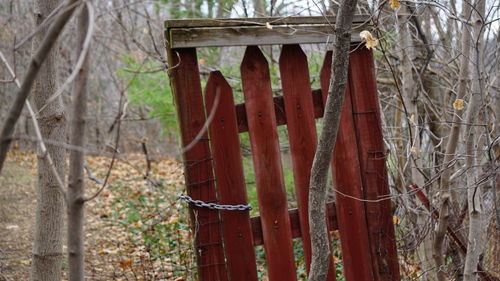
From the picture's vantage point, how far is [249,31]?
3299 millimetres

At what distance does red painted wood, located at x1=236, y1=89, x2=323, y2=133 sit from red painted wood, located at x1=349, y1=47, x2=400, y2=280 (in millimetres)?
242

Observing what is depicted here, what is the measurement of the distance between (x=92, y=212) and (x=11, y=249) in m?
2.86

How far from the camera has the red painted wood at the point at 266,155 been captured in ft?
11.1

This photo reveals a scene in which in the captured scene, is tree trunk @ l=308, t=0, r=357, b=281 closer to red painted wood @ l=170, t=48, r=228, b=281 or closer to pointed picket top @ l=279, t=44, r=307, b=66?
red painted wood @ l=170, t=48, r=228, b=281

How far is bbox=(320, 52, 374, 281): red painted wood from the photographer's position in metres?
3.58

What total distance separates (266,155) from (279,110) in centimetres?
30

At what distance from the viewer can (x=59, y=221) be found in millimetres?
3299

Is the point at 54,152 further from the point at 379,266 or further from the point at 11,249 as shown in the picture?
the point at 11,249

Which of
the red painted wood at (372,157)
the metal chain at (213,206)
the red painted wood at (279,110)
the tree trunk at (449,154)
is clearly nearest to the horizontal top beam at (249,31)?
the red painted wood at (372,157)

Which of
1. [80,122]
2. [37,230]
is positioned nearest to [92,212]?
[37,230]

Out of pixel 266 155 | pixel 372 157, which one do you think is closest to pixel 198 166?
pixel 266 155

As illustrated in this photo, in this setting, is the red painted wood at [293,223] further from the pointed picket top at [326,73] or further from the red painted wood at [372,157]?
the pointed picket top at [326,73]

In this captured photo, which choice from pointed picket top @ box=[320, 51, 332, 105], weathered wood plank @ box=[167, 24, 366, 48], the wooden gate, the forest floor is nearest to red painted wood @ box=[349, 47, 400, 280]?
the wooden gate

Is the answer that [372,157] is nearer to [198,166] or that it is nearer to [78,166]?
[198,166]
